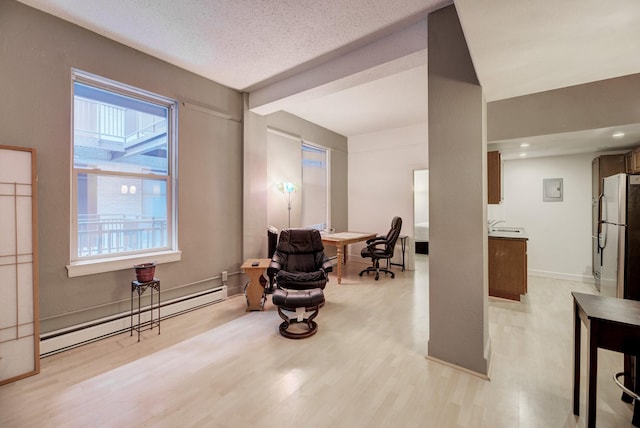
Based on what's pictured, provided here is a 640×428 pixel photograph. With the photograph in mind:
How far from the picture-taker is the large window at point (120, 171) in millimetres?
2586

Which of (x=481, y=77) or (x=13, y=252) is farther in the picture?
(x=13, y=252)

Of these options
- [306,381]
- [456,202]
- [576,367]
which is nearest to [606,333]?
[576,367]

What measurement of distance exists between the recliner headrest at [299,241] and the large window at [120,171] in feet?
4.54

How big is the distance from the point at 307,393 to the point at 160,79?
3.57 meters

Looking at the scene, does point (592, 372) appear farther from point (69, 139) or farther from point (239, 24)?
point (69, 139)

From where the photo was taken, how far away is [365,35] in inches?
99.9

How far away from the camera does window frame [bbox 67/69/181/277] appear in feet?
8.16

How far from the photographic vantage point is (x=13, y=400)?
1.76 meters

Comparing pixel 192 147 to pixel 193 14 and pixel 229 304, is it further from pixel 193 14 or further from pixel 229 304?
pixel 229 304

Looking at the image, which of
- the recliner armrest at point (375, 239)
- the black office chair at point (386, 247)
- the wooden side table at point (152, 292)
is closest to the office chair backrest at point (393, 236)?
the black office chair at point (386, 247)

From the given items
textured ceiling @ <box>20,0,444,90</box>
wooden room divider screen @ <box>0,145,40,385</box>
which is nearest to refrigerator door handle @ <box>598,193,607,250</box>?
textured ceiling @ <box>20,0,444,90</box>

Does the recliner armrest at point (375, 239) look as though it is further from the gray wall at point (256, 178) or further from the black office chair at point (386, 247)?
the gray wall at point (256, 178)

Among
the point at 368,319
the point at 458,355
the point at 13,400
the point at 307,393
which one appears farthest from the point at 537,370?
the point at 13,400

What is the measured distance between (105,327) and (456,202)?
139 inches
